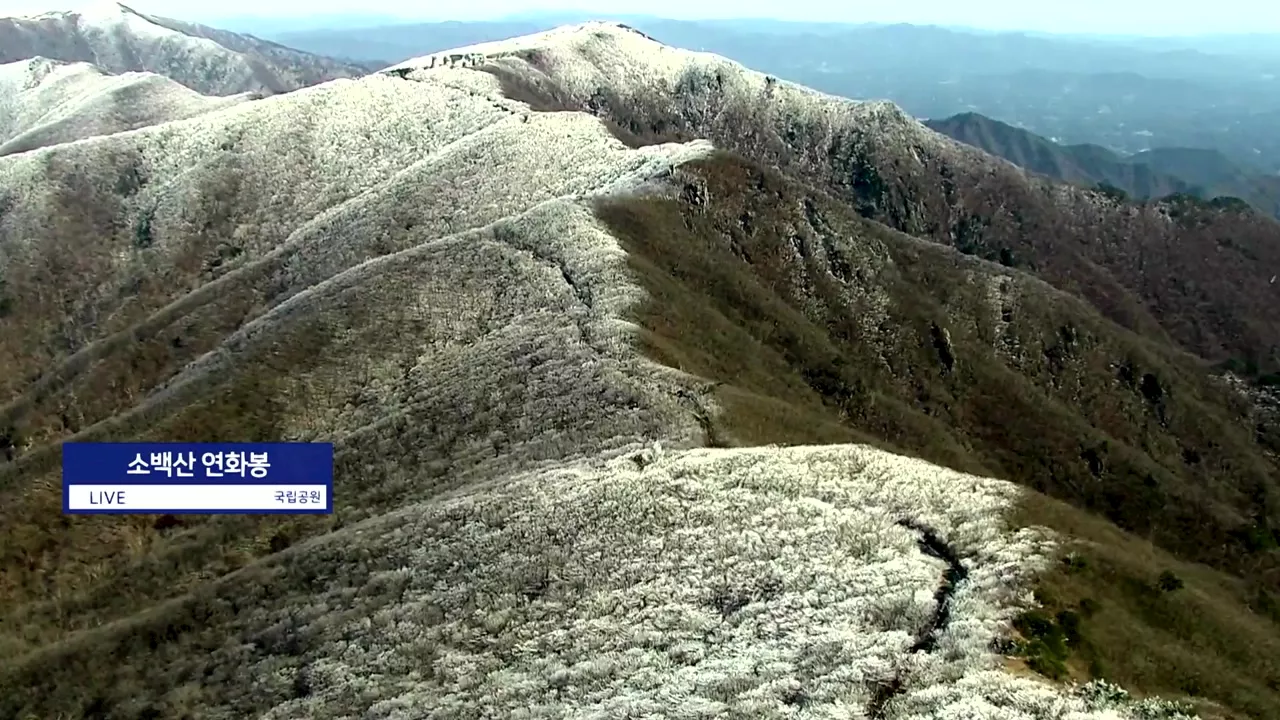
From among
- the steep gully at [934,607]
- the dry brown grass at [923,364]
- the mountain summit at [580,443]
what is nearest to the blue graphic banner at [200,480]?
the mountain summit at [580,443]

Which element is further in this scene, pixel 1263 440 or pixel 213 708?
pixel 1263 440

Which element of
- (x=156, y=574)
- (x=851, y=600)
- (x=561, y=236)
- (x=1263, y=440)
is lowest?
(x=1263, y=440)

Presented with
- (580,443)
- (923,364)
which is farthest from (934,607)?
(923,364)

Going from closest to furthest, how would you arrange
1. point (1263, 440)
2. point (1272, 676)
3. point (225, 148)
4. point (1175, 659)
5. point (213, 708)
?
point (1175, 659) → point (1272, 676) → point (213, 708) → point (1263, 440) → point (225, 148)

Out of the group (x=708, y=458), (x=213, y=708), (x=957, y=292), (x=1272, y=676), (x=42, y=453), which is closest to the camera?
(x=1272, y=676)

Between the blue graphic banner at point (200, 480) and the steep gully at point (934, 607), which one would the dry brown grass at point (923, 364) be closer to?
the steep gully at point (934, 607)

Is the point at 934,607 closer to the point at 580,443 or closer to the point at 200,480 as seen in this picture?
the point at 580,443

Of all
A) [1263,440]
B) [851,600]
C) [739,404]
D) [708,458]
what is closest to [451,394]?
[739,404]

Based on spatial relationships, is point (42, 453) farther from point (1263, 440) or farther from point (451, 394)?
point (1263, 440)
